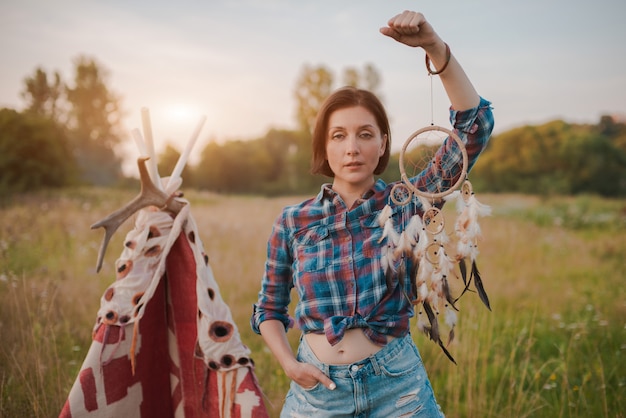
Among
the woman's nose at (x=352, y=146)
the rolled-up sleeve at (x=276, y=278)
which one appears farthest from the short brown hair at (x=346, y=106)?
the rolled-up sleeve at (x=276, y=278)

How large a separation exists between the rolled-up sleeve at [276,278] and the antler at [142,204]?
66 cm

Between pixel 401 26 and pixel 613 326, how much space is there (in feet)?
14.4

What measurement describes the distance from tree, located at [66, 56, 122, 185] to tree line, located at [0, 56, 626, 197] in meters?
0.07

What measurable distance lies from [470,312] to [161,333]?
2.26 metres

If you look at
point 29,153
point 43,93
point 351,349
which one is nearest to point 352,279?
point 351,349

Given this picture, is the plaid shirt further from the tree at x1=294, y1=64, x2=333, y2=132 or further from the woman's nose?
the tree at x1=294, y1=64, x2=333, y2=132

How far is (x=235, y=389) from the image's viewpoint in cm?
231

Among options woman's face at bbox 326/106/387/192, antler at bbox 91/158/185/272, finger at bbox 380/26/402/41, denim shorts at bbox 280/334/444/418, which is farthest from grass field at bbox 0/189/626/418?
finger at bbox 380/26/402/41

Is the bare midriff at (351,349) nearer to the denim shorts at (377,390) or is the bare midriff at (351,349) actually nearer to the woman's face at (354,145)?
the denim shorts at (377,390)

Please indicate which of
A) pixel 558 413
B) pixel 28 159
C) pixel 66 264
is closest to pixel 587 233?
pixel 558 413

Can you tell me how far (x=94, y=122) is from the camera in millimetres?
37875

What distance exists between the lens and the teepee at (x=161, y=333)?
2336mm

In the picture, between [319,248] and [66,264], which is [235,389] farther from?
[66,264]

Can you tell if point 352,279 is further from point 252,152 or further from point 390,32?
point 252,152
